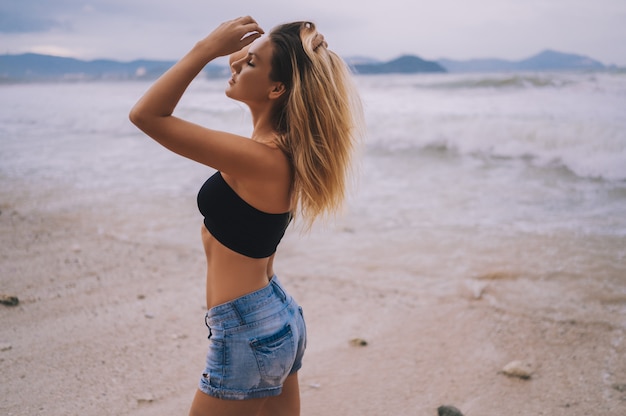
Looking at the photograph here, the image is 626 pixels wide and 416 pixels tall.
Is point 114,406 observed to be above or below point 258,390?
below

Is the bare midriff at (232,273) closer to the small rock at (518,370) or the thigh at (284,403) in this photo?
the thigh at (284,403)

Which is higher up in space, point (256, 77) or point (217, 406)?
point (256, 77)

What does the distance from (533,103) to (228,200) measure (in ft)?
62.3

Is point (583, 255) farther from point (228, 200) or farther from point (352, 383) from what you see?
point (228, 200)

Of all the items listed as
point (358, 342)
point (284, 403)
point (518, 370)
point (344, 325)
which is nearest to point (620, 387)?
point (518, 370)

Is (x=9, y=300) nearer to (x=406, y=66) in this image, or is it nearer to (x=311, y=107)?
(x=311, y=107)

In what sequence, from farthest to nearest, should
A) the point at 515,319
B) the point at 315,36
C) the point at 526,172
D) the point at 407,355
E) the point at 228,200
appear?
the point at 526,172
the point at 515,319
the point at 407,355
the point at 315,36
the point at 228,200

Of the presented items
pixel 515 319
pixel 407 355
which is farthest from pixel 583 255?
pixel 407 355

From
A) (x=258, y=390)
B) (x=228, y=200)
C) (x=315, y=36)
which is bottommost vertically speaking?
(x=258, y=390)

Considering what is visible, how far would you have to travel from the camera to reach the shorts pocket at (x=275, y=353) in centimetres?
185

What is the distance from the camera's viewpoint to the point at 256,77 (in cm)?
192

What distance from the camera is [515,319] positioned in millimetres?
4312

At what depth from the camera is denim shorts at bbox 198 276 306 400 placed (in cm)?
185

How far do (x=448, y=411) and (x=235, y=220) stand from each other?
80.3 inches
